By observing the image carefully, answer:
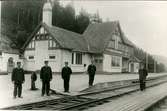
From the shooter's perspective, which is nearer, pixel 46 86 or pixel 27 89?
pixel 46 86

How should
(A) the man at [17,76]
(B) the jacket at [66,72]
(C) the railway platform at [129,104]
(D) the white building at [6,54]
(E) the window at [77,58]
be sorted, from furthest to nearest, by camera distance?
(B) the jacket at [66,72] < (E) the window at [77,58] < (A) the man at [17,76] < (C) the railway platform at [129,104] < (D) the white building at [6,54]

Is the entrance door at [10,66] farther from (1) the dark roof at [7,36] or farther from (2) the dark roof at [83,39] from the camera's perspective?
(2) the dark roof at [83,39]

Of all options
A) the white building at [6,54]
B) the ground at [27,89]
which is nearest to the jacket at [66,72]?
the ground at [27,89]

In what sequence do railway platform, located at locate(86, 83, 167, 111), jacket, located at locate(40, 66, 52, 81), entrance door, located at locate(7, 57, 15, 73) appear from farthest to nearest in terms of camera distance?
jacket, located at locate(40, 66, 52, 81) < railway platform, located at locate(86, 83, 167, 111) < entrance door, located at locate(7, 57, 15, 73)

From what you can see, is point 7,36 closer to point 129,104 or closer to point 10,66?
point 10,66

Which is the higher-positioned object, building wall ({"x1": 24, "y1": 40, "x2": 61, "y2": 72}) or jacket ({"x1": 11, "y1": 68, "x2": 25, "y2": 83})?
building wall ({"x1": 24, "y1": 40, "x2": 61, "y2": 72})

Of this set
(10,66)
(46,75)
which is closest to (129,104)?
(46,75)

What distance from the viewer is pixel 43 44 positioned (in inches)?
211

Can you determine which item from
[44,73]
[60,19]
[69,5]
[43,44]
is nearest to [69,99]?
[44,73]

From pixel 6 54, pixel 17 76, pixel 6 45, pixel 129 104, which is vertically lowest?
pixel 129 104

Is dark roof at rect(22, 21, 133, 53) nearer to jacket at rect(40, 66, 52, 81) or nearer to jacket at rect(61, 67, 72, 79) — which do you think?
jacket at rect(61, 67, 72, 79)

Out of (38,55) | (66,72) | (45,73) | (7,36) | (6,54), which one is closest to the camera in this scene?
(7,36)

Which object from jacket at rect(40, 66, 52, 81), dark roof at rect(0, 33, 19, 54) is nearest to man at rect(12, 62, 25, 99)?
dark roof at rect(0, 33, 19, 54)

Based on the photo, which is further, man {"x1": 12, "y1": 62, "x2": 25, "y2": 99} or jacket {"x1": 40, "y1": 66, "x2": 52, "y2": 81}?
jacket {"x1": 40, "y1": 66, "x2": 52, "y2": 81}
